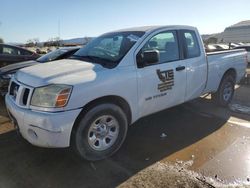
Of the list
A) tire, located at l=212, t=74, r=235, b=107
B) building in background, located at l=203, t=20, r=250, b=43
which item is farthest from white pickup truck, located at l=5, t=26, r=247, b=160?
building in background, located at l=203, t=20, r=250, b=43

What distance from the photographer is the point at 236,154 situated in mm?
4105

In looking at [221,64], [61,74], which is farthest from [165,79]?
[221,64]

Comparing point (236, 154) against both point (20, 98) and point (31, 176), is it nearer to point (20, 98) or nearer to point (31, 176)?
point (31, 176)

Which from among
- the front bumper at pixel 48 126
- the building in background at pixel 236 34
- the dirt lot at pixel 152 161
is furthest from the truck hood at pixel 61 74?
the building in background at pixel 236 34

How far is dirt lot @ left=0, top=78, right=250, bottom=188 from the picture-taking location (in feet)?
11.1

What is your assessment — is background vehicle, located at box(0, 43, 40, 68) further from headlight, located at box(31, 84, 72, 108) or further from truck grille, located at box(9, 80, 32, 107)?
headlight, located at box(31, 84, 72, 108)

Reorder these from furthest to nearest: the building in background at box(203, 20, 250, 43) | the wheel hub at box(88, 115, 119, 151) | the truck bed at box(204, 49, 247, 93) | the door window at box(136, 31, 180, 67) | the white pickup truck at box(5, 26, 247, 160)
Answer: the building in background at box(203, 20, 250, 43)
the truck bed at box(204, 49, 247, 93)
the door window at box(136, 31, 180, 67)
the wheel hub at box(88, 115, 119, 151)
the white pickup truck at box(5, 26, 247, 160)

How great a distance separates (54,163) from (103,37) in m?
2.51

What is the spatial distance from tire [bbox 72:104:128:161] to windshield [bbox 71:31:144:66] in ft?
2.46

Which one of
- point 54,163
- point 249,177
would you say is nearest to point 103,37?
point 54,163

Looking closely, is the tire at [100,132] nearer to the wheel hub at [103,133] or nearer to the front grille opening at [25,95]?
the wheel hub at [103,133]

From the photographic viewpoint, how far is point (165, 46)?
4812 millimetres

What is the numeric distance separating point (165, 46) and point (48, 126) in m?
2.58

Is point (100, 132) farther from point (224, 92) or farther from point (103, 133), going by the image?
point (224, 92)
